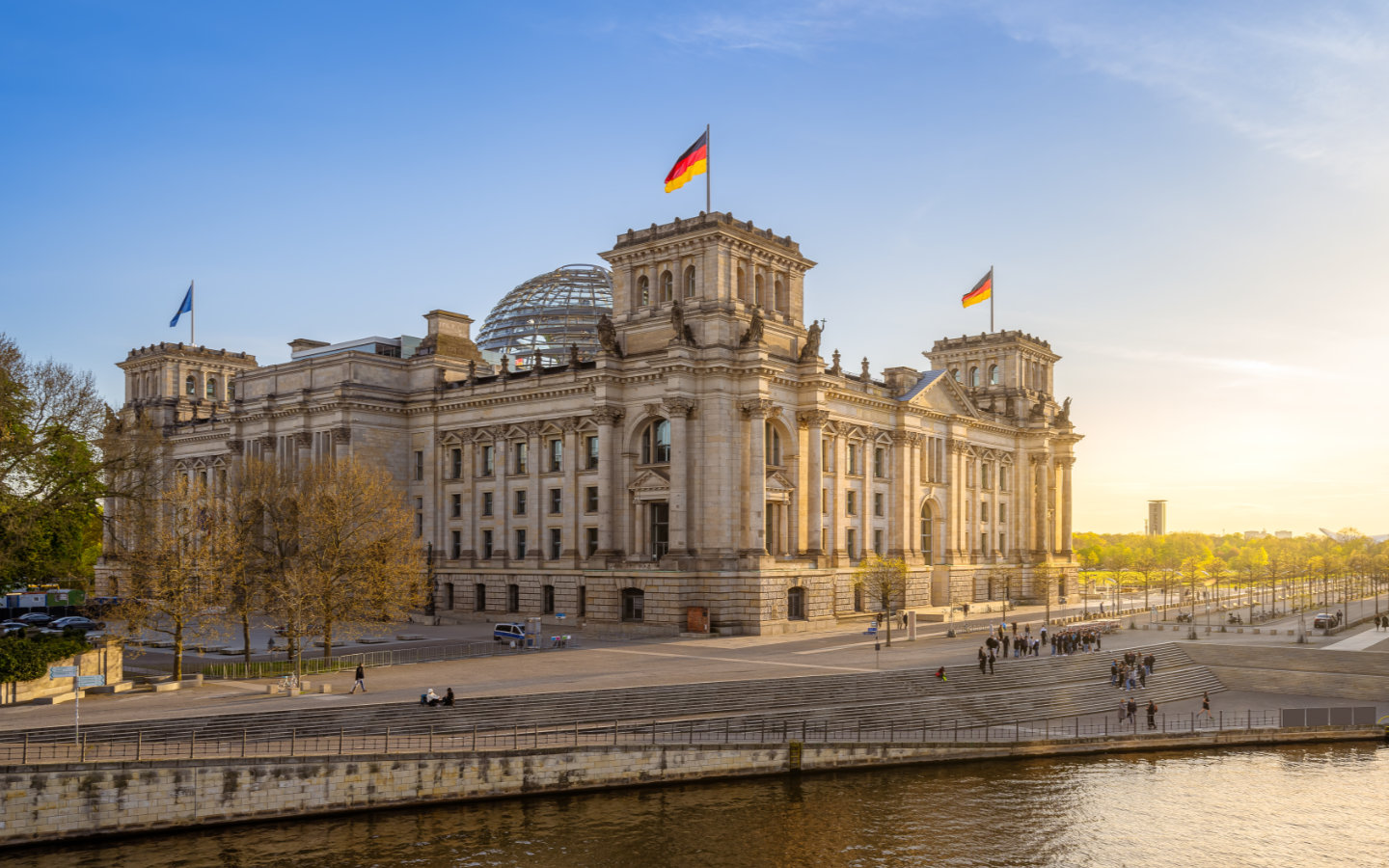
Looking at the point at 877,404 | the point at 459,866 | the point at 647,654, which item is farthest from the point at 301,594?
the point at 877,404

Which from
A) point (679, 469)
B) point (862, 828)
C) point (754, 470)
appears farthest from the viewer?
point (754, 470)

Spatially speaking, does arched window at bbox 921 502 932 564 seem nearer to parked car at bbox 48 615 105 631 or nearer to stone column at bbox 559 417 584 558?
stone column at bbox 559 417 584 558

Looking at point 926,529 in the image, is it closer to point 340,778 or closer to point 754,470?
point 754,470

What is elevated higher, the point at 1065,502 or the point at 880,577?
the point at 1065,502

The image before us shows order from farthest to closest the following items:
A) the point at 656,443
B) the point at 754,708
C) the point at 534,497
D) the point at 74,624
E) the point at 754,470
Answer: the point at 534,497 → the point at 74,624 → the point at 656,443 → the point at 754,470 → the point at 754,708

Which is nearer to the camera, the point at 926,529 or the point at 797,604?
the point at 797,604

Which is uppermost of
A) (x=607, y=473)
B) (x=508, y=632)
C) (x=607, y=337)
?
(x=607, y=337)

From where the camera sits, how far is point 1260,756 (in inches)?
2036

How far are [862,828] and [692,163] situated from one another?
1951 inches

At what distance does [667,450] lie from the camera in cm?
7981

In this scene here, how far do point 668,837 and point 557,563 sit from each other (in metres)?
48.8

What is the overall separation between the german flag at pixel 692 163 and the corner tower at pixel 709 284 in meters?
3.62

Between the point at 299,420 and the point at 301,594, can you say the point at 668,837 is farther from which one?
the point at 299,420

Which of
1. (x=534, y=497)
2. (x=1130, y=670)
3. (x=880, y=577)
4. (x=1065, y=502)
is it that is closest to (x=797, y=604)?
(x=880, y=577)
